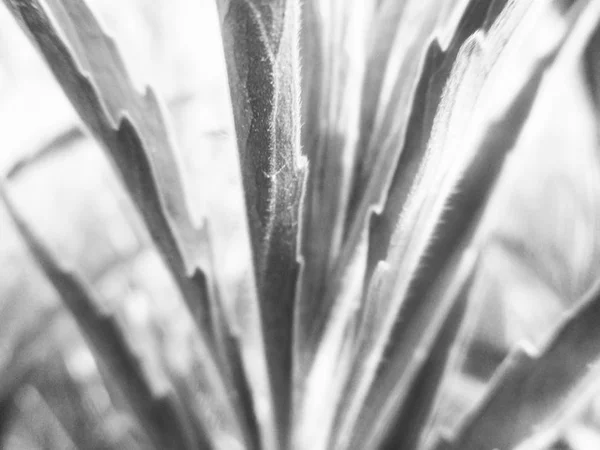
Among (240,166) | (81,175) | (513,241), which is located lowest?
(513,241)

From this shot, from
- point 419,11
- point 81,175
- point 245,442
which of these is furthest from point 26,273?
point 419,11

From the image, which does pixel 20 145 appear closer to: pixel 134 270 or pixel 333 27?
pixel 134 270

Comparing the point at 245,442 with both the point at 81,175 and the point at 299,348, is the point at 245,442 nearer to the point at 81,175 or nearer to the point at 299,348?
the point at 299,348

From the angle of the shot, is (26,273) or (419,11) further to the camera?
(26,273)

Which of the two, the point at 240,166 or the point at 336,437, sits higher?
the point at 240,166

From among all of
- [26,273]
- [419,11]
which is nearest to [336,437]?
[419,11]

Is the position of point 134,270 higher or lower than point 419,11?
lower
